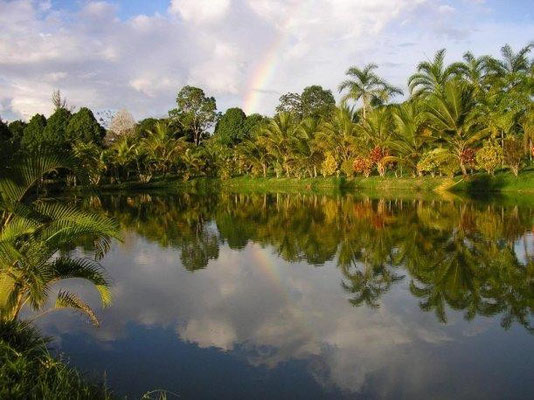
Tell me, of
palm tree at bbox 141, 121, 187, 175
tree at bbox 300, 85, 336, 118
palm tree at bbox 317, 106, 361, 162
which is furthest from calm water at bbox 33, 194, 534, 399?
tree at bbox 300, 85, 336, 118

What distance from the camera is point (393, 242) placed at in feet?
43.1

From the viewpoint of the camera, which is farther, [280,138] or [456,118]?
[280,138]

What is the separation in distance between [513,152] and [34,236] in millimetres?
26275

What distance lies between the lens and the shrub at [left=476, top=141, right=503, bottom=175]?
26984 mm

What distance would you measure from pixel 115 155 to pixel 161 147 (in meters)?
4.20

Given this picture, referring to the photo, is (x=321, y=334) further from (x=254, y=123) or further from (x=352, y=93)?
(x=254, y=123)

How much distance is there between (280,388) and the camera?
522 cm

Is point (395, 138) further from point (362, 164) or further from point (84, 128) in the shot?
point (84, 128)

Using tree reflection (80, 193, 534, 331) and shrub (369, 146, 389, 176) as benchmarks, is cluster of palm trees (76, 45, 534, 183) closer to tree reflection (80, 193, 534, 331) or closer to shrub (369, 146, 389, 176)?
shrub (369, 146, 389, 176)

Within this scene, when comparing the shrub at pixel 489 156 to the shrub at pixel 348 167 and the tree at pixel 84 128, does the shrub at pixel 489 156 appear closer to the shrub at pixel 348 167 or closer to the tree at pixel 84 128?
the shrub at pixel 348 167

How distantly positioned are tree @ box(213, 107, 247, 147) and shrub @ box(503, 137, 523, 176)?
36852 millimetres

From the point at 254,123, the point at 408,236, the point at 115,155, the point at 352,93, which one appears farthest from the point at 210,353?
the point at 254,123

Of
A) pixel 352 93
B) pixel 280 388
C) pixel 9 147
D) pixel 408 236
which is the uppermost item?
pixel 352 93

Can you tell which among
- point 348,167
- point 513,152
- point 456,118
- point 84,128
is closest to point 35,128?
point 84,128
